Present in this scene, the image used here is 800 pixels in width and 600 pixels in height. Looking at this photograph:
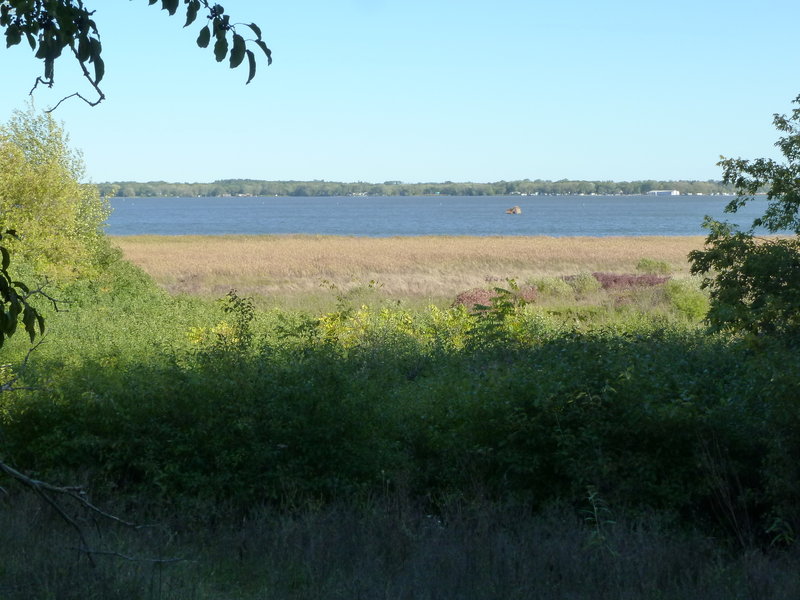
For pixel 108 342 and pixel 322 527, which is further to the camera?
pixel 108 342

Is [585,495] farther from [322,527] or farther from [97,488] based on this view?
[97,488]

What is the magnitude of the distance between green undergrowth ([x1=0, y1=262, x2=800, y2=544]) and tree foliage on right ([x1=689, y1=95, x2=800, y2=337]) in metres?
3.31

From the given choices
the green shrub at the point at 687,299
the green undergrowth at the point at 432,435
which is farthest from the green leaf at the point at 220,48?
the green shrub at the point at 687,299

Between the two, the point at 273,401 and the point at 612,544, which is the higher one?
the point at 273,401

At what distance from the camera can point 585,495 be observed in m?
8.57

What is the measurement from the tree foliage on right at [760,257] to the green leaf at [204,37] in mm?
10827

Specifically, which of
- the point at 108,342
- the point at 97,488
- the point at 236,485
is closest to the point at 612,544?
the point at 236,485

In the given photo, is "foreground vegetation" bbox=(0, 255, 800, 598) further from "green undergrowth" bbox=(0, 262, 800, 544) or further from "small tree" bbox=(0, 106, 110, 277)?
"small tree" bbox=(0, 106, 110, 277)

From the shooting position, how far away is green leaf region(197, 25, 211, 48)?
3.61 m

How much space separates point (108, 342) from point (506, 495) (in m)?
8.64

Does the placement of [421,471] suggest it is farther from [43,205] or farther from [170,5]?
[43,205]

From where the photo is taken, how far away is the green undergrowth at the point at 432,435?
27.5 feet

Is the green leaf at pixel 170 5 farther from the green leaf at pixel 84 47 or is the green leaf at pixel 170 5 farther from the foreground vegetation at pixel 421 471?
the foreground vegetation at pixel 421 471

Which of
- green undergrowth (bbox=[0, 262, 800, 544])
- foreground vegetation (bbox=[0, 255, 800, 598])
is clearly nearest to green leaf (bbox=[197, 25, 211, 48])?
foreground vegetation (bbox=[0, 255, 800, 598])
